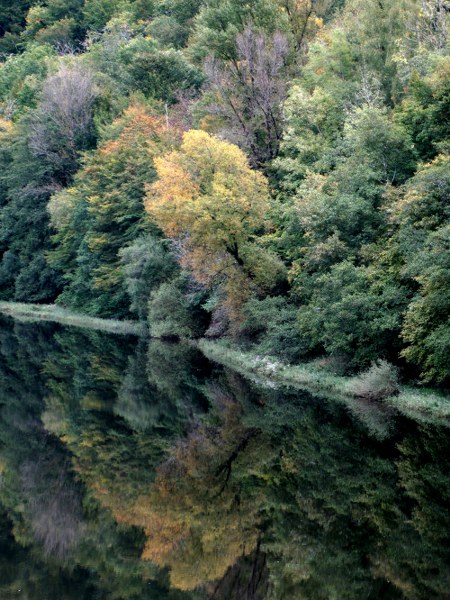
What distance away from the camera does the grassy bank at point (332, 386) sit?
82.7 ft

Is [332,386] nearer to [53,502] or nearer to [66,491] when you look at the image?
[66,491]

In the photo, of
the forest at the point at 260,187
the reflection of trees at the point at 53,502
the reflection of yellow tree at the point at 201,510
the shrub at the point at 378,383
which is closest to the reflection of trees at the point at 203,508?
the reflection of yellow tree at the point at 201,510

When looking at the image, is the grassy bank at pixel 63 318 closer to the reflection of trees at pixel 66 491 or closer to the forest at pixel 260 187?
the forest at pixel 260 187

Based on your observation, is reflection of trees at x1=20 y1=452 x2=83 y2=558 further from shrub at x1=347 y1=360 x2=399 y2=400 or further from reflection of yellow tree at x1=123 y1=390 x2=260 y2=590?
shrub at x1=347 y1=360 x2=399 y2=400

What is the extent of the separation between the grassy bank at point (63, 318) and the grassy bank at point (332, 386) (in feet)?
53.1

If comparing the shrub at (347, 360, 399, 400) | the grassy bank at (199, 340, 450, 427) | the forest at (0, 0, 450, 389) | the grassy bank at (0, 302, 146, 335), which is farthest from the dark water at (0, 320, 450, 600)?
the grassy bank at (0, 302, 146, 335)

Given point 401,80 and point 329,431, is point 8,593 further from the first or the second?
point 401,80

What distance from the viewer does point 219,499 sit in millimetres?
17156

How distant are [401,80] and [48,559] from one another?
32.9 meters

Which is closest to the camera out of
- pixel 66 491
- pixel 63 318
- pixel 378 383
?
pixel 66 491

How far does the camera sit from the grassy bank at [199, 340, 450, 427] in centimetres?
2520

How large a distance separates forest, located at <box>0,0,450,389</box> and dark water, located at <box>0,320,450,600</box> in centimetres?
521

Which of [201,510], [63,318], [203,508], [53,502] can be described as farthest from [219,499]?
[63,318]

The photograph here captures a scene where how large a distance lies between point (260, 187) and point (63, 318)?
28.6 m
